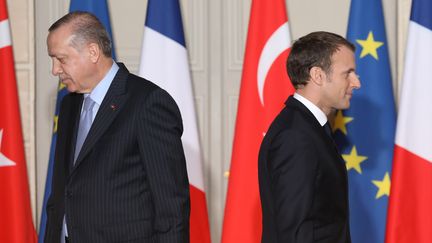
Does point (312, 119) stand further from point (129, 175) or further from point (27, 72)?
point (27, 72)

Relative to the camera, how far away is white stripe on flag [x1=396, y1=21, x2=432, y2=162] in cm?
415

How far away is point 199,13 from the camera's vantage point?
4758mm

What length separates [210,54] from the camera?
4.76m

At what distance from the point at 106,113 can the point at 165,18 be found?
2017 millimetres

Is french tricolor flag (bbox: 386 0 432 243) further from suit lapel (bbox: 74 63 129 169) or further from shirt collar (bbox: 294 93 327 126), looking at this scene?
suit lapel (bbox: 74 63 129 169)

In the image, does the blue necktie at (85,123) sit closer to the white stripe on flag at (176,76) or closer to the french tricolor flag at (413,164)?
the white stripe on flag at (176,76)

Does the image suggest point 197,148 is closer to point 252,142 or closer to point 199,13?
point 252,142

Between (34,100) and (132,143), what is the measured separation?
7.57ft

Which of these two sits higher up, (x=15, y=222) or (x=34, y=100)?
(x=34, y=100)

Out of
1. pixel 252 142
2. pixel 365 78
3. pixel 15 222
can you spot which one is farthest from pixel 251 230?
pixel 15 222

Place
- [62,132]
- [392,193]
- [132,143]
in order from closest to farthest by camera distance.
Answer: [132,143] → [62,132] → [392,193]

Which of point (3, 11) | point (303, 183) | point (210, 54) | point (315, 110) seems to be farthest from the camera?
point (210, 54)

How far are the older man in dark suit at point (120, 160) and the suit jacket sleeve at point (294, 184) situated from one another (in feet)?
1.00

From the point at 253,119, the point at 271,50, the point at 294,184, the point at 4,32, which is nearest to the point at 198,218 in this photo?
the point at 253,119
